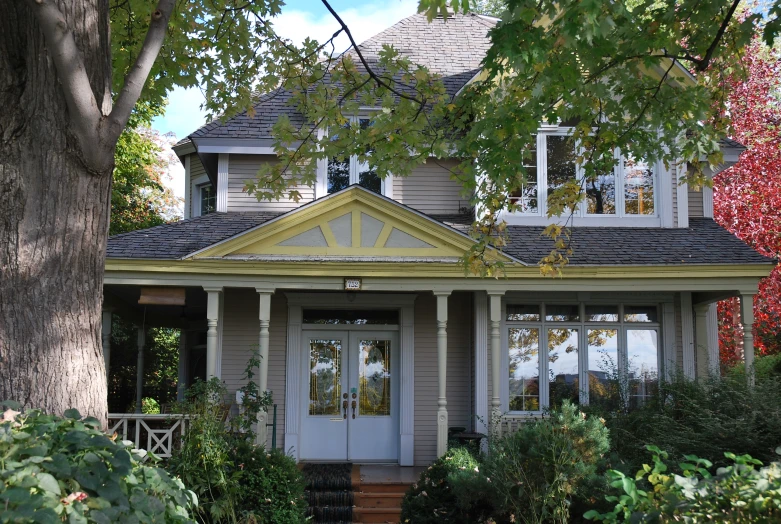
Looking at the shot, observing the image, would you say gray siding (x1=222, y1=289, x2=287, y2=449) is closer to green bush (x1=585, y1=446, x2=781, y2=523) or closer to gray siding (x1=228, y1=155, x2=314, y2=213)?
gray siding (x1=228, y1=155, x2=314, y2=213)

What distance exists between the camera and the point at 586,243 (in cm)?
1279

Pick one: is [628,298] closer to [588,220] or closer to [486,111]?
[588,220]

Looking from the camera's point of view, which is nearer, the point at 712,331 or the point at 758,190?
the point at 712,331

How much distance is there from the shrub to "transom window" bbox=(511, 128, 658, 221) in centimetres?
647

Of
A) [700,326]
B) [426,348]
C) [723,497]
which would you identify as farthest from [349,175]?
[723,497]

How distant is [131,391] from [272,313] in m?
9.78

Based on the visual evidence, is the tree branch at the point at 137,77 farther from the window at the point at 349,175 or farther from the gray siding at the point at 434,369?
the gray siding at the point at 434,369

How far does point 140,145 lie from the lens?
2288cm

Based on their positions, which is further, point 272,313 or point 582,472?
point 272,313

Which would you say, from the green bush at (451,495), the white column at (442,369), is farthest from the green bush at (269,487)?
the white column at (442,369)

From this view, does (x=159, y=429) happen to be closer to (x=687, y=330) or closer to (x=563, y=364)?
(x=563, y=364)

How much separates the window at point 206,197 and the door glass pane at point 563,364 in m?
7.49

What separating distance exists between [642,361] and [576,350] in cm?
114

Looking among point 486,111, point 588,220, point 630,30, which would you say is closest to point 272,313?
point 588,220
